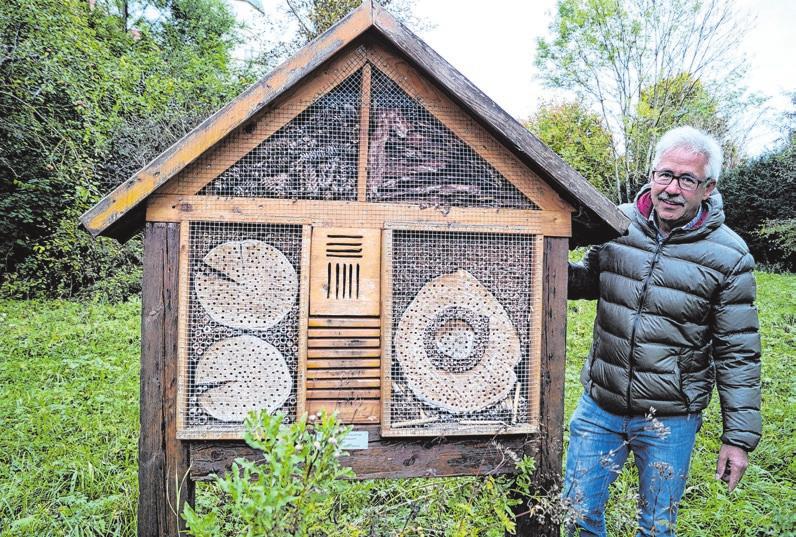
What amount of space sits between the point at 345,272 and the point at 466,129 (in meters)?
0.74

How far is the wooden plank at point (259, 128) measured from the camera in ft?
6.46

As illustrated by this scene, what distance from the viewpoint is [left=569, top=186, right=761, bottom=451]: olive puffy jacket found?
2225 millimetres

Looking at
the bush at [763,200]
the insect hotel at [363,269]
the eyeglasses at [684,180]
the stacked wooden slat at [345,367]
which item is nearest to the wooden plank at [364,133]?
the insect hotel at [363,269]

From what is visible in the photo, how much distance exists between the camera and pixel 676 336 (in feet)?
7.43

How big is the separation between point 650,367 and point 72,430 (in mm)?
4177

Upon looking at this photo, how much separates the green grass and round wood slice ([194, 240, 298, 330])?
82 centimetres

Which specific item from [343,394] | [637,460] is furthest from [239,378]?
[637,460]

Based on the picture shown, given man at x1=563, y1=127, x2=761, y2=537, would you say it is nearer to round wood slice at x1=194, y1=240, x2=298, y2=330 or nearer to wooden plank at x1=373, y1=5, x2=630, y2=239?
wooden plank at x1=373, y1=5, x2=630, y2=239

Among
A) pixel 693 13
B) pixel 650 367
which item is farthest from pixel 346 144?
pixel 693 13

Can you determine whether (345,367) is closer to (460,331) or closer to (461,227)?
(460,331)

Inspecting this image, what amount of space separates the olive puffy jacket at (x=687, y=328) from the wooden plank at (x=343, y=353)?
110 cm

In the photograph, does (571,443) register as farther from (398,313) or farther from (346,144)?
(346,144)

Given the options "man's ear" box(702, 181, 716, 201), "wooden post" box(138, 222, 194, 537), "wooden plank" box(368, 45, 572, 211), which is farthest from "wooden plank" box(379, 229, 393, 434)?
"man's ear" box(702, 181, 716, 201)

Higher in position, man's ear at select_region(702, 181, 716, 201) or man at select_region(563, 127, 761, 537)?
man's ear at select_region(702, 181, 716, 201)
